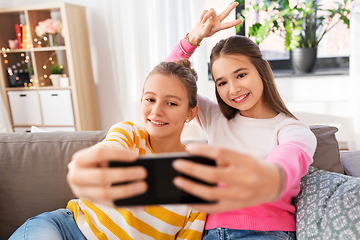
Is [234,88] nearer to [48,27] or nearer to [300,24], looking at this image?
[300,24]

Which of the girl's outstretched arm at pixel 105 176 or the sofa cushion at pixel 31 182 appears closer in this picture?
the girl's outstretched arm at pixel 105 176

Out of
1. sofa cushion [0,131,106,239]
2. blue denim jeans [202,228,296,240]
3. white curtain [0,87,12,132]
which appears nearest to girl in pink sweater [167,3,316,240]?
blue denim jeans [202,228,296,240]

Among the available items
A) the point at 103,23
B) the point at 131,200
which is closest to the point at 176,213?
the point at 131,200

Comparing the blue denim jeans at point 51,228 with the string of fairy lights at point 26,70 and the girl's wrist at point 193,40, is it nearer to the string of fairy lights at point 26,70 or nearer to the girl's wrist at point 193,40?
the girl's wrist at point 193,40

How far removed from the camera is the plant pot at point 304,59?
10.5 feet

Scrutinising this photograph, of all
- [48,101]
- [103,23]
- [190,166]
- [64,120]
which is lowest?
[64,120]

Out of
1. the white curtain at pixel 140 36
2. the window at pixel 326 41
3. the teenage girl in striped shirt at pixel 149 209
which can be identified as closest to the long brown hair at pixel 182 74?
the teenage girl in striped shirt at pixel 149 209


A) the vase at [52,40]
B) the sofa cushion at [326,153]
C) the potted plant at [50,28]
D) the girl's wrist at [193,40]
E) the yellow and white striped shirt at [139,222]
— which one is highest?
the potted plant at [50,28]

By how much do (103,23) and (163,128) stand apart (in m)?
2.86

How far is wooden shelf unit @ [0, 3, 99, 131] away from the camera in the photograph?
10.8 feet

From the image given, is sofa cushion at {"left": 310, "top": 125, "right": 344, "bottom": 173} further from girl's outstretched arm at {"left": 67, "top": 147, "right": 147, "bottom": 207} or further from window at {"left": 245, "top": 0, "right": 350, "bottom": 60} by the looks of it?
window at {"left": 245, "top": 0, "right": 350, "bottom": 60}

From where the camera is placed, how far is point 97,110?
3.81m

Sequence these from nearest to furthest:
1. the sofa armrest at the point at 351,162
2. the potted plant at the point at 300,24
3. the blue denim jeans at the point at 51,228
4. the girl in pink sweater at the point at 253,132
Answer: the girl in pink sweater at the point at 253,132 → the blue denim jeans at the point at 51,228 → the sofa armrest at the point at 351,162 → the potted plant at the point at 300,24

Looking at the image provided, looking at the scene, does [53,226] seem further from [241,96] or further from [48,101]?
[48,101]
